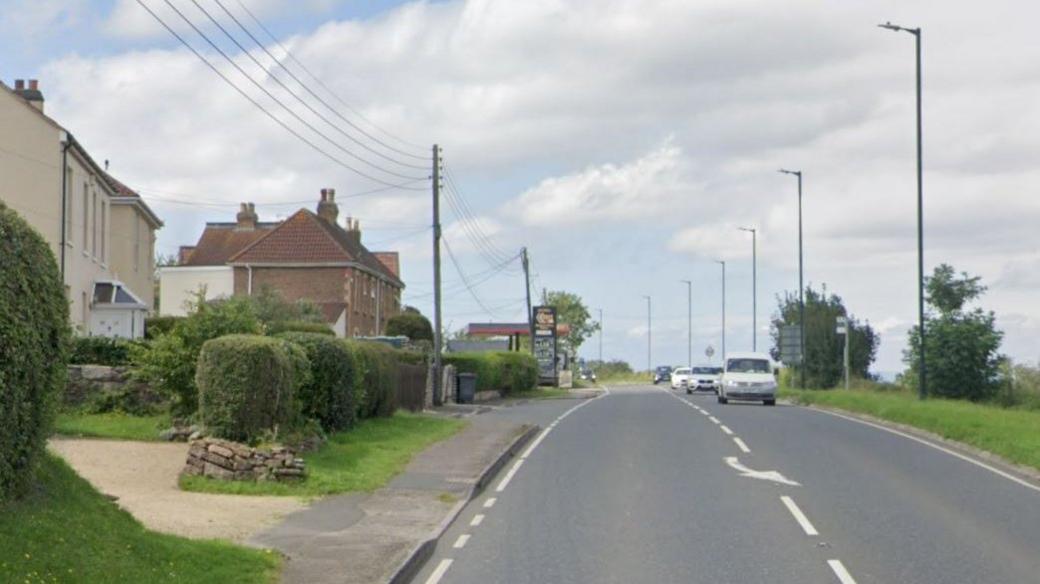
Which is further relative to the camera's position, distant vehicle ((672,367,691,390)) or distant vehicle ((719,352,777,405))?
distant vehicle ((672,367,691,390))

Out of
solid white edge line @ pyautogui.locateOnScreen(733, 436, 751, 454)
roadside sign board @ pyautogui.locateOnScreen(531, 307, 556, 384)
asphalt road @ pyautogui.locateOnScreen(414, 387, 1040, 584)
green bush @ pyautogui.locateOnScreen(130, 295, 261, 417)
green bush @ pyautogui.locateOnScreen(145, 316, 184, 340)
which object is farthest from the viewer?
roadside sign board @ pyautogui.locateOnScreen(531, 307, 556, 384)

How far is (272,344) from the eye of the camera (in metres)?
21.9

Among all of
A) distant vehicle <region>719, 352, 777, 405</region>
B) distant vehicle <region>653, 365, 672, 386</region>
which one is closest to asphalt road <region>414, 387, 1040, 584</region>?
distant vehicle <region>719, 352, 777, 405</region>

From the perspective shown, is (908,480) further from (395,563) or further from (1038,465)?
(395,563)

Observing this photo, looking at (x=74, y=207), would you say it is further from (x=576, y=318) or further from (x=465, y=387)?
(x=576, y=318)

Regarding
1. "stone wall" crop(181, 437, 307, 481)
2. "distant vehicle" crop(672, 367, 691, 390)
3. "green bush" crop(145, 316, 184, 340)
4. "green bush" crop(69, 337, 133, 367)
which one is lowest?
"stone wall" crop(181, 437, 307, 481)

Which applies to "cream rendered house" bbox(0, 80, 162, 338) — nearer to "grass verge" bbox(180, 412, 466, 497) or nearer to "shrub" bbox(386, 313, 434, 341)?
"grass verge" bbox(180, 412, 466, 497)

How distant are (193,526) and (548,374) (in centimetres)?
7345

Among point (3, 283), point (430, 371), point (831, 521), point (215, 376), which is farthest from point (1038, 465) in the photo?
point (430, 371)

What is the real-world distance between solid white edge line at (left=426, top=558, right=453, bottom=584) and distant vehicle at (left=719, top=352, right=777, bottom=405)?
38.6m

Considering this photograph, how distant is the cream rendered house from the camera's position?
128ft

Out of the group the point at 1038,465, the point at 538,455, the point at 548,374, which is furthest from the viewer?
the point at 548,374

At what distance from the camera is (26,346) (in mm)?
10984

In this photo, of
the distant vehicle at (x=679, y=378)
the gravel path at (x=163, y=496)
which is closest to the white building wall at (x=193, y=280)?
the distant vehicle at (x=679, y=378)
